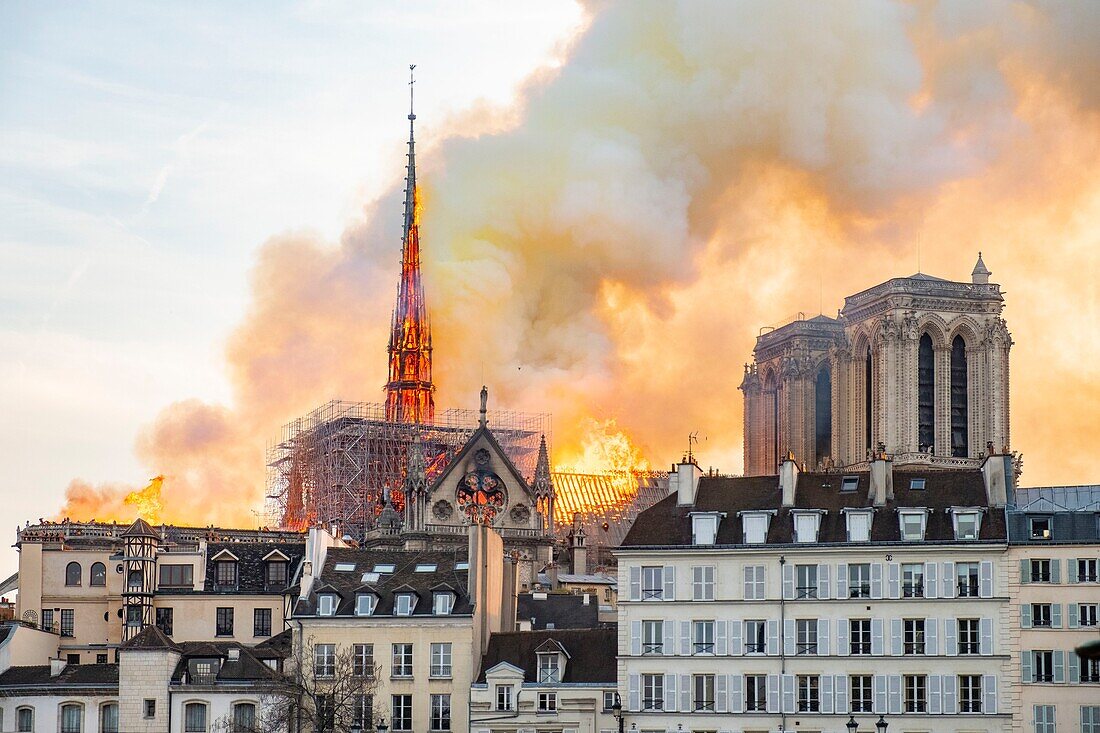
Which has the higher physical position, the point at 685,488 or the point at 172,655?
the point at 685,488

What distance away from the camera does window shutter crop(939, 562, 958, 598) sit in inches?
3509

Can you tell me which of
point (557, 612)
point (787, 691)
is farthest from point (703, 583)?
point (557, 612)

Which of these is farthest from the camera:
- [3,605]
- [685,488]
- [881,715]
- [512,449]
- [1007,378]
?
[1007,378]

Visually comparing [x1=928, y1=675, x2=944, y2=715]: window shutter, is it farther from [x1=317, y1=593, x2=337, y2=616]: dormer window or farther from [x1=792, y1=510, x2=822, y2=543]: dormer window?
[x1=317, y1=593, x2=337, y2=616]: dormer window

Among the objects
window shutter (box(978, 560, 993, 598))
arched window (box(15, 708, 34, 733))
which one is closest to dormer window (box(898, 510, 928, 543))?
window shutter (box(978, 560, 993, 598))

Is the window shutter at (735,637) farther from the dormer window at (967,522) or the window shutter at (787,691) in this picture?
the dormer window at (967,522)

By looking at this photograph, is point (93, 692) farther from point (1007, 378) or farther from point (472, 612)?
point (1007, 378)

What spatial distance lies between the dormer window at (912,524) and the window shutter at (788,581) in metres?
4.79

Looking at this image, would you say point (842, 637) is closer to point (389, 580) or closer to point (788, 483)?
point (788, 483)

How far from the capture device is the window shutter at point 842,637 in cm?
9000

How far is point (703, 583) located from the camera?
92250 mm

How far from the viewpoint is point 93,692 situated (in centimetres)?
9669

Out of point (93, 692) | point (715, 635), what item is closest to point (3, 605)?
point (93, 692)

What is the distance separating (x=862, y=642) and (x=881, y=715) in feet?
11.2
